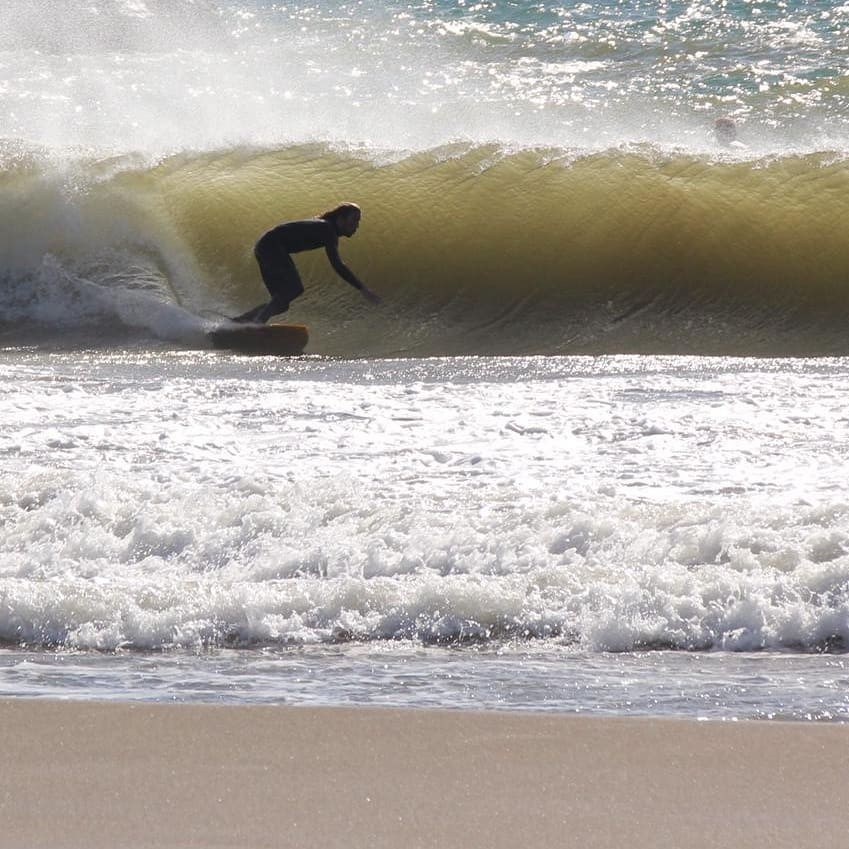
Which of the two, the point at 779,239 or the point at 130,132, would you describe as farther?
the point at 130,132

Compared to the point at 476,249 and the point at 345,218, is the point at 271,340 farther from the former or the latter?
the point at 476,249

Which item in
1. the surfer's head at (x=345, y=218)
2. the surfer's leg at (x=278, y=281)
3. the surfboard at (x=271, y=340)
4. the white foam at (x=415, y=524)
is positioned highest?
the surfer's head at (x=345, y=218)

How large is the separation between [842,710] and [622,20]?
1786 centimetres

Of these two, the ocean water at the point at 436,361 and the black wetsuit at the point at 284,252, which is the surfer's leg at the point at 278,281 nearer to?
the black wetsuit at the point at 284,252

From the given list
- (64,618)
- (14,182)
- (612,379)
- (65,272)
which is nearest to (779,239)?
(612,379)

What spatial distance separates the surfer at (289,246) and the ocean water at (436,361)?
23.5 inches

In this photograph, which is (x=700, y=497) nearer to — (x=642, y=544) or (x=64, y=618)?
(x=642, y=544)

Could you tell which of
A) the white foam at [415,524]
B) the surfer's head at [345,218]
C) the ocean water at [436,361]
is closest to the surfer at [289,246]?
the surfer's head at [345,218]

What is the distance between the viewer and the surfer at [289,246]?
37.8ft

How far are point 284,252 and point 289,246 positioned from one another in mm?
63

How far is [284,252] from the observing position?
464 inches

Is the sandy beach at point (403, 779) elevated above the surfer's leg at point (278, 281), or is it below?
below

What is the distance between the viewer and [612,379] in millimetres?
8391

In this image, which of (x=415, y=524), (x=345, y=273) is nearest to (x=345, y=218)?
(x=345, y=273)
